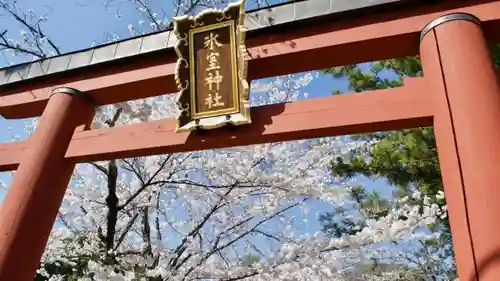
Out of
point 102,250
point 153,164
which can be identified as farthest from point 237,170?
point 102,250

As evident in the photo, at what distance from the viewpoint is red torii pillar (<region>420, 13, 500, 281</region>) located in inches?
77.1

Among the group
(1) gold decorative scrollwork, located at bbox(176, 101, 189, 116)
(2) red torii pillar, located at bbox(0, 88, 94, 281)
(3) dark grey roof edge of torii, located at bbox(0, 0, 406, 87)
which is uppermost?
(3) dark grey roof edge of torii, located at bbox(0, 0, 406, 87)

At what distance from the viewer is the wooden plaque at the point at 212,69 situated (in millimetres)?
2992

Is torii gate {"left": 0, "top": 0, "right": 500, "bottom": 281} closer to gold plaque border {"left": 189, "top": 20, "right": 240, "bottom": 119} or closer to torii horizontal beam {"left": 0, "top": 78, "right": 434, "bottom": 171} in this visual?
torii horizontal beam {"left": 0, "top": 78, "right": 434, "bottom": 171}

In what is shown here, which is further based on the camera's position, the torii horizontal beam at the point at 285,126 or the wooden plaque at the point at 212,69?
the wooden plaque at the point at 212,69

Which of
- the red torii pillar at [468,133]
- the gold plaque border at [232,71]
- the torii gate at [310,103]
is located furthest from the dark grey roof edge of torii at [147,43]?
the red torii pillar at [468,133]

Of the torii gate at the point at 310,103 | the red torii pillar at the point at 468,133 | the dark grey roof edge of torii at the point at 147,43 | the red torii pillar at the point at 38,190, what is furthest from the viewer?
the dark grey roof edge of torii at the point at 147,43

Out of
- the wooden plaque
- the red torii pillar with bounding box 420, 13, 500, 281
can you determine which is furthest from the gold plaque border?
the red torii pillar with bounding box 420, 13, 500, 281

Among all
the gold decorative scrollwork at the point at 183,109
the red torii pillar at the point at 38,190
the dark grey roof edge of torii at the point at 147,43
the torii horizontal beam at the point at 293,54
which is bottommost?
the red torii pillar at the point at 38,190

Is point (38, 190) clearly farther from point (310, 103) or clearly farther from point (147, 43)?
point (310, 103)

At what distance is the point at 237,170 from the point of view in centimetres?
631

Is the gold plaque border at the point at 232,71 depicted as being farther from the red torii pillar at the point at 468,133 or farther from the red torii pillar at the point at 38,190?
the red torii pillar at the point at 468,133

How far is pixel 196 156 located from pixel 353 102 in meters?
4.17

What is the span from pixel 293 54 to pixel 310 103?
465 millimetres
